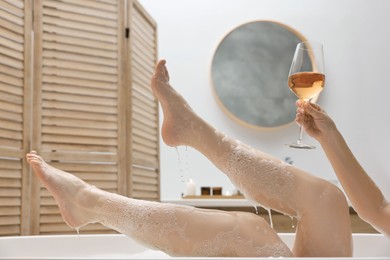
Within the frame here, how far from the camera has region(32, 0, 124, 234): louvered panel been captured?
8.70 ft

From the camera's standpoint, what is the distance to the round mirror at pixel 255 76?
364 centimetres

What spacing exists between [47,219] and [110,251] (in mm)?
1151

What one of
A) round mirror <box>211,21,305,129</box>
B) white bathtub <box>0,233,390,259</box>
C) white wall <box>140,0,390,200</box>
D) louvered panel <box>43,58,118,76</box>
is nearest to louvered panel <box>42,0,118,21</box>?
louvered panel <box>43,58,118,76</box>

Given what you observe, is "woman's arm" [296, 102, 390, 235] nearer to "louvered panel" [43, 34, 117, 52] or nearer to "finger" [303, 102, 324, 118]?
"finger" [303, 102, 324, 118]

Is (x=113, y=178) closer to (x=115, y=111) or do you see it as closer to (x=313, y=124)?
(x=115, y=111)

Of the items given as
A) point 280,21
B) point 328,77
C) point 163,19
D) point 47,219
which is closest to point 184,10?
point 163,19

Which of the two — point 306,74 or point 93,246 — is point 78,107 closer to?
point 93,246

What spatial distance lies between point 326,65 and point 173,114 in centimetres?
268

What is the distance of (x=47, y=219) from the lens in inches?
102

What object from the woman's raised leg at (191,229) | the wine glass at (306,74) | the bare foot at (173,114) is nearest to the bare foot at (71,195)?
the woman's raised leg at (191,229)

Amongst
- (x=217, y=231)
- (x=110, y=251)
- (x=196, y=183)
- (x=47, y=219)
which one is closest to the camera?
(x=217, y=231)

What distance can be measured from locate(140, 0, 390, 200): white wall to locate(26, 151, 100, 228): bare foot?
2.35 m

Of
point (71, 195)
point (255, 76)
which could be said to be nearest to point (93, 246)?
point (71, 195)

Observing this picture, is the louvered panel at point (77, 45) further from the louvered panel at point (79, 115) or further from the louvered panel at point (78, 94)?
the louvered panel at point (79, 115)
